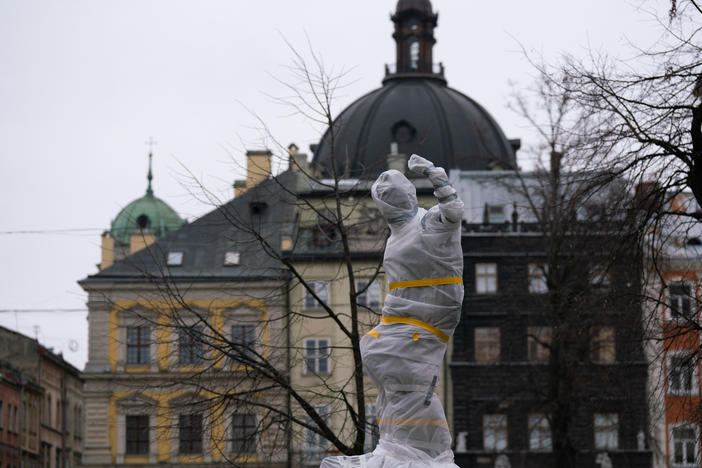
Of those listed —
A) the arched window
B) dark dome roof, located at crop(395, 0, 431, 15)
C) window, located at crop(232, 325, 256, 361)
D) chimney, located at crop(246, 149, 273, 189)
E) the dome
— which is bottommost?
window, located at crop(232, 325, 256, 361)

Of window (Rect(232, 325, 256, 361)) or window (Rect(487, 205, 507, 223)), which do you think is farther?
window (Rect(487, 205, 507, 223))

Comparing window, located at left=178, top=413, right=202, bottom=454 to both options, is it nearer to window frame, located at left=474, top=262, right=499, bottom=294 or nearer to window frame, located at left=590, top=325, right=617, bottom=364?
window frame, located at left=590, top=325, right=617, bottom=364

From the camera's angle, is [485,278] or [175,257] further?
[175,257]

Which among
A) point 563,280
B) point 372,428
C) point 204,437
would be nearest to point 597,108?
point 372,428

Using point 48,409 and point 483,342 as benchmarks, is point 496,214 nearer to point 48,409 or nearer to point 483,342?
point 483,342

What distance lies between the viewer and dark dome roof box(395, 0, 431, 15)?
282 feet

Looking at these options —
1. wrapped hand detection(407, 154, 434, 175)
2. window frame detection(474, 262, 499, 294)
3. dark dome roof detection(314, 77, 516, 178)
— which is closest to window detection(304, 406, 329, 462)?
wrapped hand detection(407, 154, 434, 175)

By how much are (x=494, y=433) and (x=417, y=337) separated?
40.7m

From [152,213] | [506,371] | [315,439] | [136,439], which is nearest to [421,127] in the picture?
[506,371]

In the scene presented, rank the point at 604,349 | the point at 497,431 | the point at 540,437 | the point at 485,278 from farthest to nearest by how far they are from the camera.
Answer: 1. the point at 485,278
2. the point at 540,437
3. the point at 497,431
4. the point at 604,349

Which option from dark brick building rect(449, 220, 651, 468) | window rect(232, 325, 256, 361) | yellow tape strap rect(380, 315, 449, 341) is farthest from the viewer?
dark brick building rect(449, 220, 651, 468)

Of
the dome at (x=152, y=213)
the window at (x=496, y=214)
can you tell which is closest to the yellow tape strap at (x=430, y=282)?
the window at (x=496, y=214)

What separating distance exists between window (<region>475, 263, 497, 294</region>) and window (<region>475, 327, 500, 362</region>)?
149 cm

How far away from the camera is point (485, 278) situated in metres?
58.0
